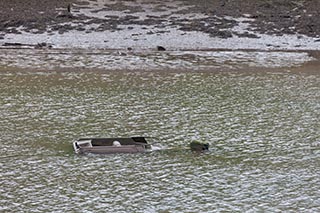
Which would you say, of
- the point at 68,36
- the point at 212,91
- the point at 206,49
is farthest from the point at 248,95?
the point at 68,36

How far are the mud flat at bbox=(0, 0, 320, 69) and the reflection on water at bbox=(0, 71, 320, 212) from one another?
7.82ft

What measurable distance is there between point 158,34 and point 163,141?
12.2m

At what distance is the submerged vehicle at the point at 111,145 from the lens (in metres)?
11.8

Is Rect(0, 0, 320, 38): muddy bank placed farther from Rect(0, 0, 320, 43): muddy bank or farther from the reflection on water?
the reflection on water

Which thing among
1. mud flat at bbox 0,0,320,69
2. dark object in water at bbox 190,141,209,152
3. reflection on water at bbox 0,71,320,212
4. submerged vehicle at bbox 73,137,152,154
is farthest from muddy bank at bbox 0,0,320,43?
dark object in water at bbox 190,141,209,152

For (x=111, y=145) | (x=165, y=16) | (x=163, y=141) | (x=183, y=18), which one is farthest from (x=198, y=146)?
(x=165, y=16)

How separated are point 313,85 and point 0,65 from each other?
8.81 meters

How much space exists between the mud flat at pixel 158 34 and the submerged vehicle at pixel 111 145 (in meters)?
8.26

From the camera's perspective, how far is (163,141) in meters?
12.6

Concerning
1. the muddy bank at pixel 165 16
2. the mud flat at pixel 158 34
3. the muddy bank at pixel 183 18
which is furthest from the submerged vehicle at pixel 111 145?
the muddy bank at pixel 183 18

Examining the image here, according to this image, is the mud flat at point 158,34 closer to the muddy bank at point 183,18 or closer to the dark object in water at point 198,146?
the muddy bank at point 183,18

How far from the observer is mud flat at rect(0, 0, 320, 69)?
849 inches

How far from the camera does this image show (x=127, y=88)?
17.4 metres

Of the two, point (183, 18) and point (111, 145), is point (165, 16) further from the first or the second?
point (111, 145)
